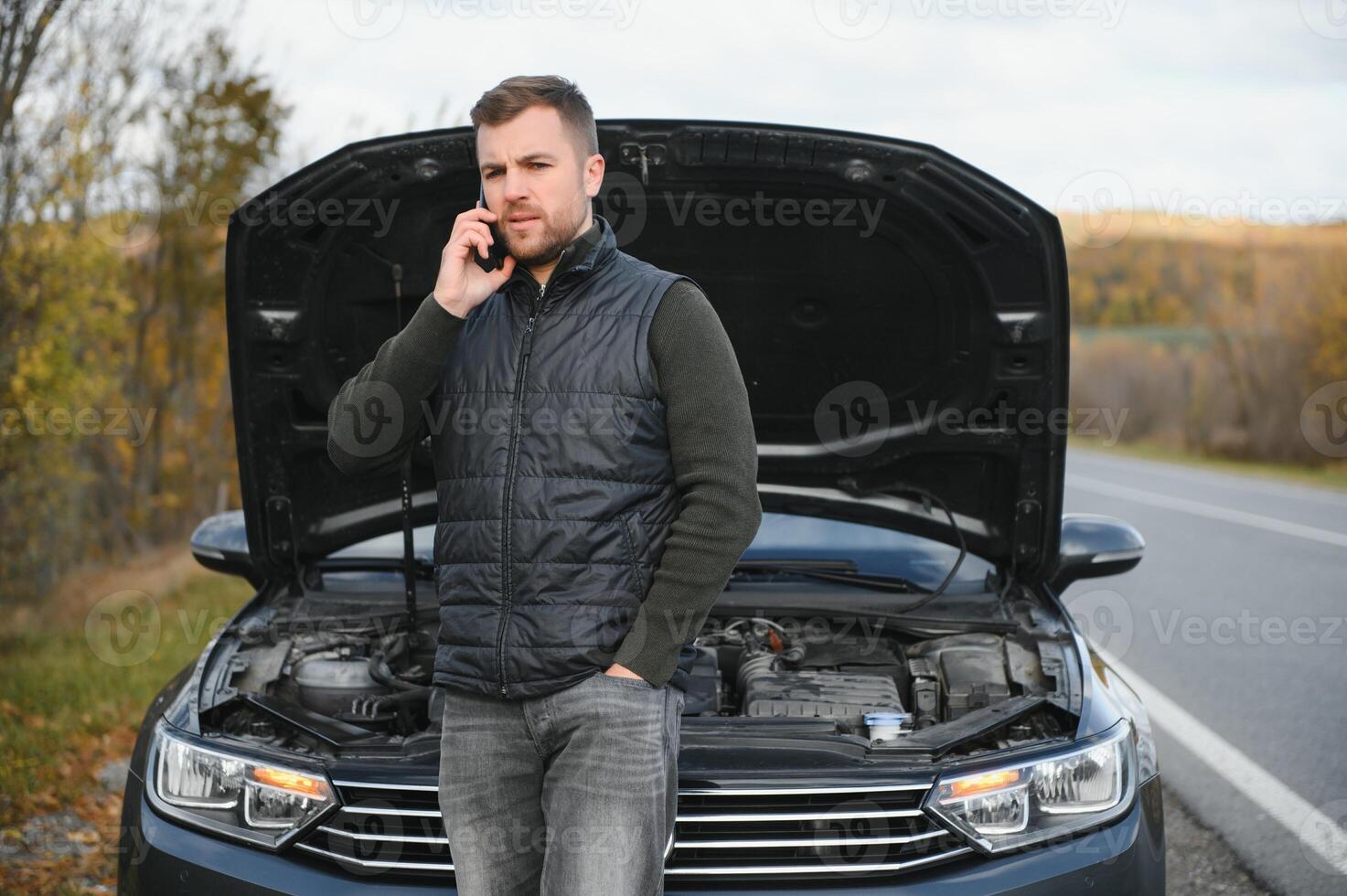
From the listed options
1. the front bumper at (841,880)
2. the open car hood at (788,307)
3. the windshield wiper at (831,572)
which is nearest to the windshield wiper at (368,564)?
the open car hood at (788,307)

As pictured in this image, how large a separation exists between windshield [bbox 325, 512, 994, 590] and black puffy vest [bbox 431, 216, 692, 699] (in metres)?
1.62

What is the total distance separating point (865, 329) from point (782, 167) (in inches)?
27.3

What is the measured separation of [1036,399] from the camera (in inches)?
128

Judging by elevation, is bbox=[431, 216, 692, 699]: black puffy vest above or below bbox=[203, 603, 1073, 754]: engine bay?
above

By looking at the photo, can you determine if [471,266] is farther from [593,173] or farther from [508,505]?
[508,505]

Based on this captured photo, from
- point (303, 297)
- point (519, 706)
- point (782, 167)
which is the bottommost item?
point (519, 706)

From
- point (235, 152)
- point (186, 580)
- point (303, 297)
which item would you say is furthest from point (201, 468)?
point (303, 297)

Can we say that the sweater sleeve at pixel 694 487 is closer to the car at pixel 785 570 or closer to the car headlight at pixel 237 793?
the car at pixel 785 570

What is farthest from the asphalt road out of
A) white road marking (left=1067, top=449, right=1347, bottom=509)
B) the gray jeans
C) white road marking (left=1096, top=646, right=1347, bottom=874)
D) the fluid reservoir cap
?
white road marking (left=1067, top=449, right=1347, bottom=509)

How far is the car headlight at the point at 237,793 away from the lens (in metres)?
2.50

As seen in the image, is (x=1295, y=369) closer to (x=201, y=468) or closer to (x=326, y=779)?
(x=201, y=468)

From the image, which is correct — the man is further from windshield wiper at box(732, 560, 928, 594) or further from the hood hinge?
windshield wiper at box(732, 560, 928, 594)

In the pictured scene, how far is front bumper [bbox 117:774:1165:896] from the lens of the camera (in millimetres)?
2375

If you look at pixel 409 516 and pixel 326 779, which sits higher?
pixel 409 516
